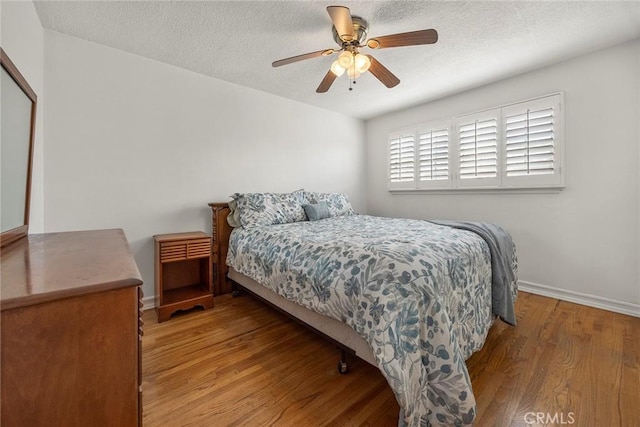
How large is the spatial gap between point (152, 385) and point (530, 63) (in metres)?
4.16

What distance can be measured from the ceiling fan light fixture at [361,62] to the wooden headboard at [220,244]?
6.15 feet

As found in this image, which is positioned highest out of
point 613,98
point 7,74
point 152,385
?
point 613,98

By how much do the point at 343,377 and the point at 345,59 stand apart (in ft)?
7.23

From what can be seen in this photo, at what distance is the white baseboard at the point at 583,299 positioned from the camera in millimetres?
2363

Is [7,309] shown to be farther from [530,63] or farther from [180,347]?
[530,63]

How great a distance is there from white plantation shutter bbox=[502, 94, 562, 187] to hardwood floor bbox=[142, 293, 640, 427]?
142 centimetres

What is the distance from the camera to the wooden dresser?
554 millimetres

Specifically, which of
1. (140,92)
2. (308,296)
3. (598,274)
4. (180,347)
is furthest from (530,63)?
(180,347)

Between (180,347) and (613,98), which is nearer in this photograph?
(180,347)

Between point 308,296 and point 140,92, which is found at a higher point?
point 140,92

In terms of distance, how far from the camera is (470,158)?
3.30 m

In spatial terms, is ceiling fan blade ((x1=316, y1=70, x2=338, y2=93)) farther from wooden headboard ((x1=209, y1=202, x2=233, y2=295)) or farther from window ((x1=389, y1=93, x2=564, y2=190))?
window ((x1=389, y1=93, x2=564, y2=190))

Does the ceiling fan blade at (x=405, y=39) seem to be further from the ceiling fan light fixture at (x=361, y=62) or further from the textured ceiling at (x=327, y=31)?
the textured ceiling at (x=327, y=31)

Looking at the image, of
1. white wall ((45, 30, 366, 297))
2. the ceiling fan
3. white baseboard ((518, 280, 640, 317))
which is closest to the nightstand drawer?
white wall ((45, 30, 366, 297))
